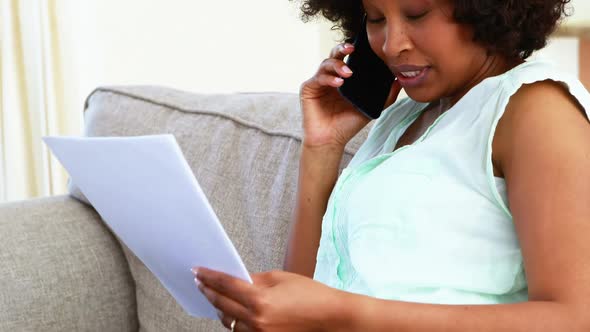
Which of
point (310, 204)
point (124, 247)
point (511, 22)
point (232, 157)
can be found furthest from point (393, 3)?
point (124, 247)

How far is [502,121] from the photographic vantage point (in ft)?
3.05

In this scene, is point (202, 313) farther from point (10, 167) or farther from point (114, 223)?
point (10, 167)

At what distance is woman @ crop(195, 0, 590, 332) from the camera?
2.75ft

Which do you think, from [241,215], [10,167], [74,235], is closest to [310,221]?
[241,215]

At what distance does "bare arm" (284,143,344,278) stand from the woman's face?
0.25 m

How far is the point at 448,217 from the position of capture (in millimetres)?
958

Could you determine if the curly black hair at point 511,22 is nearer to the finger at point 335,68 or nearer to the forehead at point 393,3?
the forehead at point 393,3

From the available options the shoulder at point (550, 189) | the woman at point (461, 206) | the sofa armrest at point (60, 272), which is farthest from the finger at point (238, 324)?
the sofa armrest at point (60, 272)

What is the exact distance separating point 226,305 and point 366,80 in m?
0.55

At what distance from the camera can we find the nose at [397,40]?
1065 mm

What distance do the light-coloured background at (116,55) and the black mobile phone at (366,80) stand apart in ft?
6.21

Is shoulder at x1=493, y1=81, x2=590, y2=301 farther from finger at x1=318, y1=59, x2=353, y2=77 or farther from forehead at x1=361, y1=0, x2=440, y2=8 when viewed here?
finger at x1=318, y1=59, x2=353, y2=77

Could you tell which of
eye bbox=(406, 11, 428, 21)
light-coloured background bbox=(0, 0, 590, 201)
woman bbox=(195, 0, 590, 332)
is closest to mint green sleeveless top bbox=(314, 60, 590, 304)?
woman bbox=(195, 0, 590, 332)

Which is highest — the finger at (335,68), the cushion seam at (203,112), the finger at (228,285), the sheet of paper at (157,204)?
the finger at (335,68)
